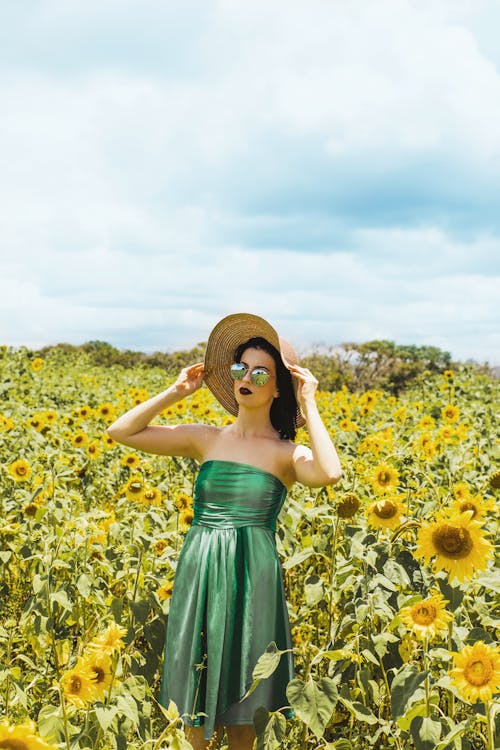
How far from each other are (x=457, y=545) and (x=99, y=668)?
100 centimetres

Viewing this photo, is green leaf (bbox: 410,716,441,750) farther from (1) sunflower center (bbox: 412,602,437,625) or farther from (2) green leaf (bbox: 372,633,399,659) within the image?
(2) green leaf (bbox: 372,633,399,659)

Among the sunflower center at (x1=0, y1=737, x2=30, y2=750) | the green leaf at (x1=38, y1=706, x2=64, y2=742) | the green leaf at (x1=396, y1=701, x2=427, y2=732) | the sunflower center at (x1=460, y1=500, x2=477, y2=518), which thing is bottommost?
the green leaf at (x1=38, y1=706, x2=64, y2=742)

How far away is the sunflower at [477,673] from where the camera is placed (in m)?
1.51

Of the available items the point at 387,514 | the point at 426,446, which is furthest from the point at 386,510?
the point at 426,446

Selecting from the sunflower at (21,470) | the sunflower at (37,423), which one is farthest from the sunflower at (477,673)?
the sunflower at (37,423)

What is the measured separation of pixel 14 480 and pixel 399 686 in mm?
3132

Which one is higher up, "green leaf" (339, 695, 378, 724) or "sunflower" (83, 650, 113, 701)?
"sunflower" (83, 650, 113, 701)

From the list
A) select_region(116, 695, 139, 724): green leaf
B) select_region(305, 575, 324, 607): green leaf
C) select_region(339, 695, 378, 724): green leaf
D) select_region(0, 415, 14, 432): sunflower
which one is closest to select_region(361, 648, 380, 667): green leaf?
select_region(339, 695, 378, 724): green leaf

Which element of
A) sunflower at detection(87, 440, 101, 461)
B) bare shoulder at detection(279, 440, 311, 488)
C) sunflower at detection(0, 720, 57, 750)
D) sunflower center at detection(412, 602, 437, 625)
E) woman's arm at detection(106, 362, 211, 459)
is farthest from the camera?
sunflower at detection(87, 440, 101, 461)

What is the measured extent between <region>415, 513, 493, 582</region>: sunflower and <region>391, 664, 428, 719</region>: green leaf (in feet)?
0.98

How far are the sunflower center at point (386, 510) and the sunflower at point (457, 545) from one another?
0.43 metres

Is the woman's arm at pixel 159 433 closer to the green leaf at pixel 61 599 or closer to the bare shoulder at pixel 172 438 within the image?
the bare shoulder at pixel 172 438

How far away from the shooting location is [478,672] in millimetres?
1539

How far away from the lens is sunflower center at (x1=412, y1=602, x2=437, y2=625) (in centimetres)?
172
